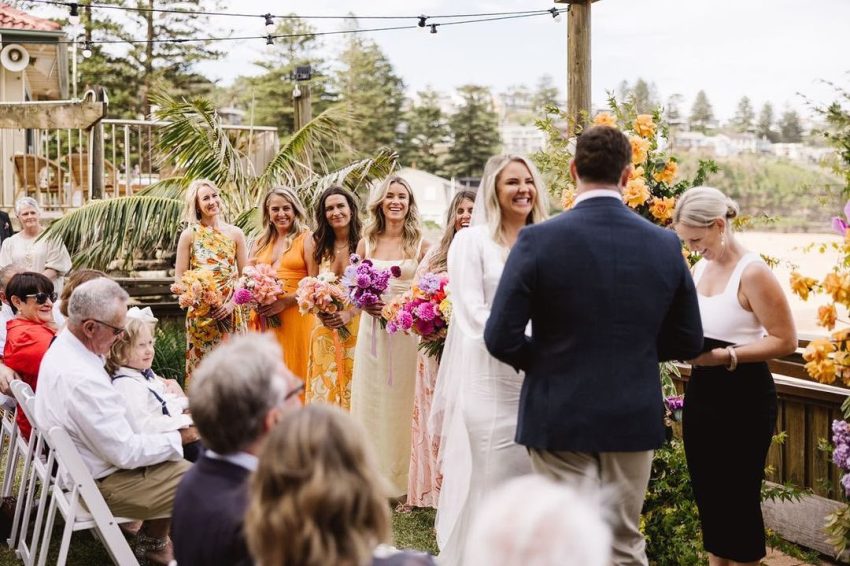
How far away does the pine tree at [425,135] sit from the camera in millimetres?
73875

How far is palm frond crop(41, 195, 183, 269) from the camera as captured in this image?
1045 cm

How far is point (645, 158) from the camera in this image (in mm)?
4379

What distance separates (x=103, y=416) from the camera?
386 cm

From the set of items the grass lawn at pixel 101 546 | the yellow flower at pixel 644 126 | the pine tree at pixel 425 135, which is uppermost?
the pine tree at pixel 425 135

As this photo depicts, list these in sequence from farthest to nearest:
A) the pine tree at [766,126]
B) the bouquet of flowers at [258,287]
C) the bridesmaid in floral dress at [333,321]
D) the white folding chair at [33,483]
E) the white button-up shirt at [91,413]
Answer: the pine tree at [766,126], the bouquet of flowers at [258,287], the bridesmaid in floral dress at [333,321], the white folding chair at [33,483], the white button-up shirt at [91,413]

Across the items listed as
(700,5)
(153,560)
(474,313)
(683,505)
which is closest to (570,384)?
(474,313)

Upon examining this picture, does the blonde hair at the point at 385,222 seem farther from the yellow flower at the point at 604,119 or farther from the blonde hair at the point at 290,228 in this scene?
the yellow flower at the point at 604,119

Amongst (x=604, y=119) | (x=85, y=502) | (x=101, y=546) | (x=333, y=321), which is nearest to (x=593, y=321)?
(x=604, y=119)

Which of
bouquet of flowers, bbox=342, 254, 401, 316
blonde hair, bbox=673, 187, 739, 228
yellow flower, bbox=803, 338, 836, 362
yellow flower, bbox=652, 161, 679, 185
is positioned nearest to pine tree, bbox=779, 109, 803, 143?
bouquet of flowers, bbox=342, 254, 401, 316

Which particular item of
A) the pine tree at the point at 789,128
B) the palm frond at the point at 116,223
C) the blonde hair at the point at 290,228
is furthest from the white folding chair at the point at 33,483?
the pine tree at the point at 789,128

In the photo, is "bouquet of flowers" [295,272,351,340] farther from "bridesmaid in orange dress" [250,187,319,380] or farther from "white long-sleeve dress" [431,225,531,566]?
"white long-sleeve dress" [431,225,531,566]

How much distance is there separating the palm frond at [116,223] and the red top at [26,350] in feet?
18.0

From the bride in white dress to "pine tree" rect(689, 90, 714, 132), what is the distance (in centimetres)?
9218

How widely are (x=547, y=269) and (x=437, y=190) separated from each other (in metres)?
67.2
